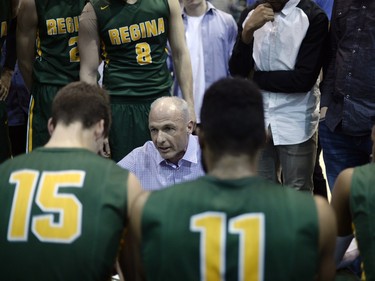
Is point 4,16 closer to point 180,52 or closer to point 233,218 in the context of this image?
point 180,52

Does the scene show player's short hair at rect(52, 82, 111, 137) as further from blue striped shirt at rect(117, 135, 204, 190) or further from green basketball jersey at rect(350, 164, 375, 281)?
blue striped shirt at rect(117, 135, 204, 190)

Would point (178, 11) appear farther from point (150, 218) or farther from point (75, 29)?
point (150, 218)

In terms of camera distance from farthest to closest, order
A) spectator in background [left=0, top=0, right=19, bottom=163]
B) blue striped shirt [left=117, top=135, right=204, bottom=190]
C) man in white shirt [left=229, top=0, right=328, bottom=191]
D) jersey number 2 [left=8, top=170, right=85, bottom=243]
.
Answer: spectator in background [left=0, top=0, right=19, bottom=163] → man in white shirt [left=229, top=0, right=328, bottom=191] → blue striped shirt [left=117, top=135, right=204, bottom=190] → jersey number 2 [left=8, top=170, right=85, bottom=243]

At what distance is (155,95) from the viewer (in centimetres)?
473

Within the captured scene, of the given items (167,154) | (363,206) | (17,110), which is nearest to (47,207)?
(363,206)

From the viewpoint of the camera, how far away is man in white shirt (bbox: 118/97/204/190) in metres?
4.02

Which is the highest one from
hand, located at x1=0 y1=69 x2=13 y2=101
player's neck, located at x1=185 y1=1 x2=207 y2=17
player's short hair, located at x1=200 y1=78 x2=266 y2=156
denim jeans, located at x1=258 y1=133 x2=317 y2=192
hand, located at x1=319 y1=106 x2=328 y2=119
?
player's short hair, located at x1=200 y1=78 x2=266 y2=156

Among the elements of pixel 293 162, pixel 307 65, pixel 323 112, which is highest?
pixel 307 65

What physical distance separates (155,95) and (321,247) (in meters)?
2.49

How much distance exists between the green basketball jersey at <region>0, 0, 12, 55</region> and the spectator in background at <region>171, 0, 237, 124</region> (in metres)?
1.30

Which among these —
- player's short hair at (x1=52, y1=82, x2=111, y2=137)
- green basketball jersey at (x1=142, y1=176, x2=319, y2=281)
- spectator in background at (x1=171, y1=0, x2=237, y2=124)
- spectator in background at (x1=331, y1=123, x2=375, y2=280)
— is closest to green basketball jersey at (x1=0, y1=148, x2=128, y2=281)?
player's short hair at (x1=52, y1=82, x2=111, y2=137)

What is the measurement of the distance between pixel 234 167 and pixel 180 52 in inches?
99.2

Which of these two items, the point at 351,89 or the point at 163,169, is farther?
the point at 351,89

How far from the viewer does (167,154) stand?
13.2ft
